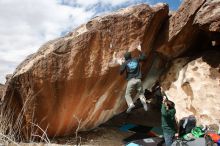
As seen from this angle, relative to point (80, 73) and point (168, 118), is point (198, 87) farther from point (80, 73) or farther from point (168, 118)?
point (80, 73)

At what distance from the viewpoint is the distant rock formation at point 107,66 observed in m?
9.62

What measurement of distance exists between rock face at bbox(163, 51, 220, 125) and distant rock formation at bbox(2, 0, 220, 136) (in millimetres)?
24

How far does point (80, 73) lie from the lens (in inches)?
388

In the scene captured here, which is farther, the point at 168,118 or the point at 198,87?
the point at 198,87

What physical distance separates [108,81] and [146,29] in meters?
1.76

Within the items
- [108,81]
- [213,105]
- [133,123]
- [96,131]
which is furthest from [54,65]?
[213,105]

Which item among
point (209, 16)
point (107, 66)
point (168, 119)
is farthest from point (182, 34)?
point (168, 119)

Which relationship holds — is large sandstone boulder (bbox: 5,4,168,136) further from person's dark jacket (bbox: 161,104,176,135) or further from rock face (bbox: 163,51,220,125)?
person's dark jacket (bbox: 161,104,176,135)

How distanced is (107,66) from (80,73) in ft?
2.52

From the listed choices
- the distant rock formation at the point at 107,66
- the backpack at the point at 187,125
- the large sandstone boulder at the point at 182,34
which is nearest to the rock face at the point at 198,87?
the distant rock formation at the point at 107,66

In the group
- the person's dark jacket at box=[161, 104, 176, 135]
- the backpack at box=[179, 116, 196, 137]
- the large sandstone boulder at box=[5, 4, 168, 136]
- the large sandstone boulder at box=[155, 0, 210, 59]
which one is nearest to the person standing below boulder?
the person's dark jacket at box=[161, 104, 176, 135]

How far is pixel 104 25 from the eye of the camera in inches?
399

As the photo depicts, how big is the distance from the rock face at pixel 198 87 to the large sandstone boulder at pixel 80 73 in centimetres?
120

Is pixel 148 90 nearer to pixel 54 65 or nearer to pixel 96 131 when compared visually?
pixel 96 131
